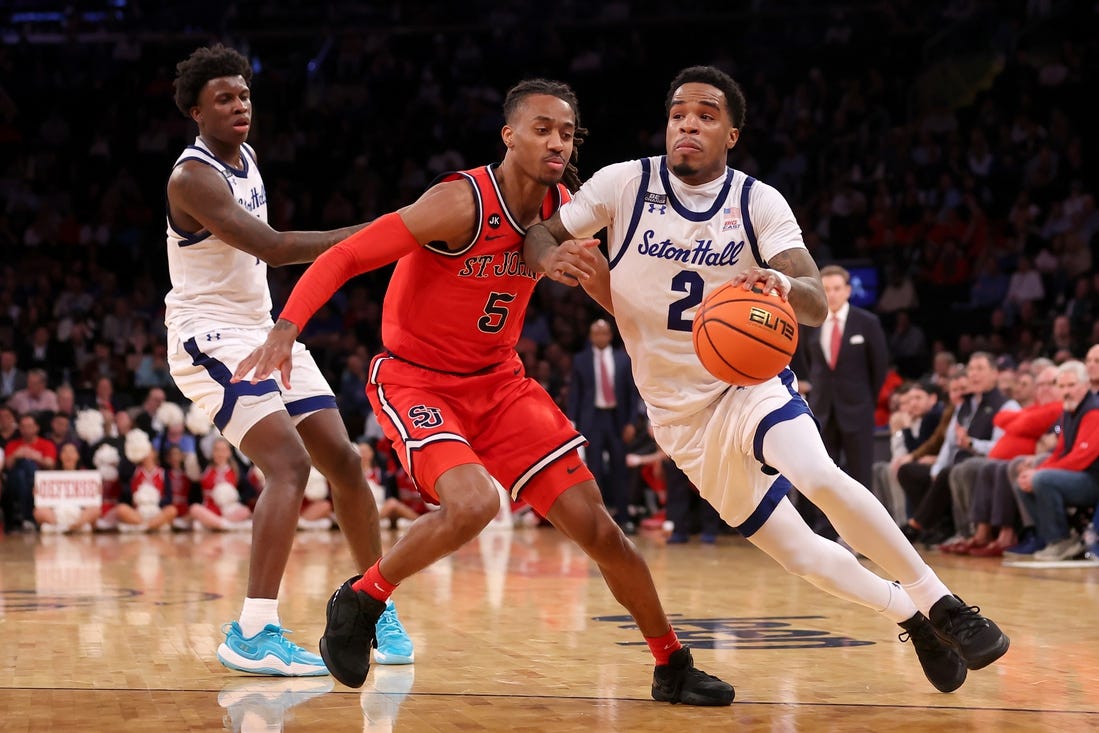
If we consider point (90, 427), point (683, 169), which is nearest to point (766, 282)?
point (683, 169)

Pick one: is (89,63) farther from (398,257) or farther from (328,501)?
(398,257)

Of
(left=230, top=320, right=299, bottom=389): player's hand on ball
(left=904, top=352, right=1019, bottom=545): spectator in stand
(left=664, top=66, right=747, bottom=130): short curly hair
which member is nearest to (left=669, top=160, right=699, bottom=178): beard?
(left=664, top=66, right=747, bottom=130): short curly hair

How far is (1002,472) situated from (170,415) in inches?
314

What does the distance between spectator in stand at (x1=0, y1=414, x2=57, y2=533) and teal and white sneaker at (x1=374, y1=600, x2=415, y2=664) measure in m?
9.05

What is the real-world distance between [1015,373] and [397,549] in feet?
26.4

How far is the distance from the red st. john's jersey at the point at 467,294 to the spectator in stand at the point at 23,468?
9.57 m

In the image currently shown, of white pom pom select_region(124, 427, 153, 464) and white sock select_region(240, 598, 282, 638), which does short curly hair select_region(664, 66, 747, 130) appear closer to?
white sock select_region(240, 598, 282, 638)

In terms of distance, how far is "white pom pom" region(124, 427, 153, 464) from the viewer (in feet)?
43.5

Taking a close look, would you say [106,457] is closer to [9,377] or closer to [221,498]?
[221,498]

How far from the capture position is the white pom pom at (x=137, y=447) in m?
13.3

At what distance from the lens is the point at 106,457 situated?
1332 cm

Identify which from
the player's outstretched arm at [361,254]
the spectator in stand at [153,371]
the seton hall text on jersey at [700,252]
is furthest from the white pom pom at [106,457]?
the seton hall text on jersey at [700,252]

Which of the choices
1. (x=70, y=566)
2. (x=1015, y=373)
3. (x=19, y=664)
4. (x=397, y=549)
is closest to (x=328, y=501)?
(x=70, y=566)

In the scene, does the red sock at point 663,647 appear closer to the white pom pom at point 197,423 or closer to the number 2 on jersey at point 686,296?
the number 2 on jersey at point 686,296
